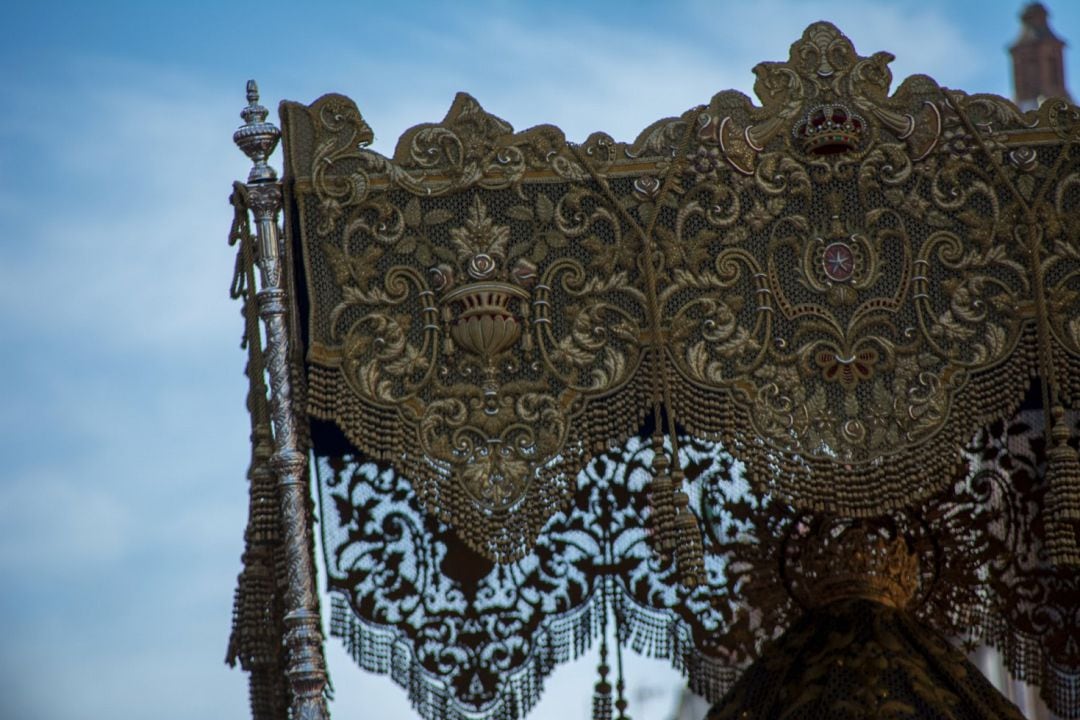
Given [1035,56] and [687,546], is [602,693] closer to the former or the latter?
[687,546]

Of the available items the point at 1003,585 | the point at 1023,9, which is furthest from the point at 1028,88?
the point at 1003,585

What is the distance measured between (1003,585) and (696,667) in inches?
30.9

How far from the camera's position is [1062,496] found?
4.38 meters

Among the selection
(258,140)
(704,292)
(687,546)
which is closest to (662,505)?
(687,546)

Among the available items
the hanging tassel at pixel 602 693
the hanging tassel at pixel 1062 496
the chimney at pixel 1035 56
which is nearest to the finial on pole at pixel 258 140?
the hanging tassel at pixel 602 693

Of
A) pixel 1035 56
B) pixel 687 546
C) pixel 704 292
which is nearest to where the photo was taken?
pixel 687 546

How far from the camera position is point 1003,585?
5199 millimetres

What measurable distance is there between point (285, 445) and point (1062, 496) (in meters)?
1.63

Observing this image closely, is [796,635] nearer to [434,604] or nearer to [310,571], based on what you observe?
[434,604]

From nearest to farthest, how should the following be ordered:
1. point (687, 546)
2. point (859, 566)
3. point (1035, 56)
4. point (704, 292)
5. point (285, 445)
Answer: point (687, 546) → point (285, 445) → point (704, 292) → point (859, 566) → point (1035, 56)

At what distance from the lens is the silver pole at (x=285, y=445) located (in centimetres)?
437

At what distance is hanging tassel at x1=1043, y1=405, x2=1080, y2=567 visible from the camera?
4.37m

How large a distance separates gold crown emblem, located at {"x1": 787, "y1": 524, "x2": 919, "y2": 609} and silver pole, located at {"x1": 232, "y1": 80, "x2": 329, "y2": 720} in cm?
127

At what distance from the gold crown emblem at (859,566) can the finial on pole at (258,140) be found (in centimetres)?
160
